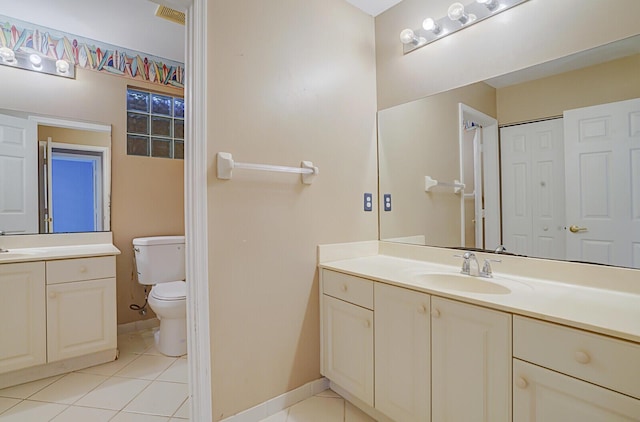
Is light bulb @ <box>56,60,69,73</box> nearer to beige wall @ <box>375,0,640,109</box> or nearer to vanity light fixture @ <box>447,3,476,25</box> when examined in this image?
beige wall @ <box>375,0,640,109</box>

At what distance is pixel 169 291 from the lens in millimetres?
2256

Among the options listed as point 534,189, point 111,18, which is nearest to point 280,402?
point 534,189

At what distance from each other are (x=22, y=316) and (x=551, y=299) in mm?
Result: 2755

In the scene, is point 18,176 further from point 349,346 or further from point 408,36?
point 408,36

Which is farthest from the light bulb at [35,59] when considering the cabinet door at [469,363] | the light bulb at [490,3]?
the cabinet door at [469,363]

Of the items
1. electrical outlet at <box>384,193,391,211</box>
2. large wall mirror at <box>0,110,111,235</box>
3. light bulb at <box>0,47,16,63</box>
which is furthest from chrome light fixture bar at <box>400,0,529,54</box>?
light bulb at <box>0,47,16,63</box>

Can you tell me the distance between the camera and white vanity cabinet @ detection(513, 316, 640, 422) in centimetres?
77

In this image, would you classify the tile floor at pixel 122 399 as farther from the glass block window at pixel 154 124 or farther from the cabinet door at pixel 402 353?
the glass block window at pixel 154 124

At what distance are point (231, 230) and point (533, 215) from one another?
1.46 metres

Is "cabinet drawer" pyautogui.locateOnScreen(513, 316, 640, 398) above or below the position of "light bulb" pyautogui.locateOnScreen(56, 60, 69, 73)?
below

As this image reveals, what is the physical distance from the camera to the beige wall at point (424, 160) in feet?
5.62

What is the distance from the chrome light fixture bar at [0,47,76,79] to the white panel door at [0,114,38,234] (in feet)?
1.28

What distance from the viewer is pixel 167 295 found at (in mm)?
2182

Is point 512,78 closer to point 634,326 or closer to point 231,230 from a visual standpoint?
point 634,326
